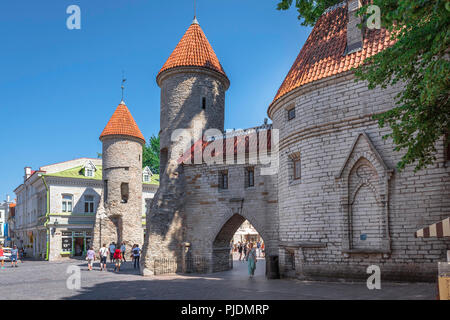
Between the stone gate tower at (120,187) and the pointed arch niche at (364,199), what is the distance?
21.3 meters

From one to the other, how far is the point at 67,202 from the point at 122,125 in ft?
31.6

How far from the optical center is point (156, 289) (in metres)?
14.0

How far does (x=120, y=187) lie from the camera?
102 feet

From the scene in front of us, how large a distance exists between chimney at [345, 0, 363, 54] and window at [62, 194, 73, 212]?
95.6 feet

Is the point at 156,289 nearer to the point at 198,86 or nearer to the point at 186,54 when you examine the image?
the point at 198,86

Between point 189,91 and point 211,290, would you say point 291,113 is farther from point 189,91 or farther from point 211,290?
point 189,91

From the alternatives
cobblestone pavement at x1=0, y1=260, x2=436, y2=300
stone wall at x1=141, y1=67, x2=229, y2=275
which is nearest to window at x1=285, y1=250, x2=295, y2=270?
cobblestone pavement at x1=0, y1=260, x2=436, y2=300

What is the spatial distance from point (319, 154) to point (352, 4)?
5.76m

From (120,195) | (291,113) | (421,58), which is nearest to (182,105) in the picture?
(291,113)

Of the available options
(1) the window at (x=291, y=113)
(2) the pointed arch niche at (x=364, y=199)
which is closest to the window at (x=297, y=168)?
(1) the window at (x=291, y=113)

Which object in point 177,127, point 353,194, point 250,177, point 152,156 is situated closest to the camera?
point 353,194

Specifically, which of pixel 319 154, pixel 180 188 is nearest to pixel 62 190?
pixel 180 188

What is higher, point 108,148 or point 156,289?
point 108,148

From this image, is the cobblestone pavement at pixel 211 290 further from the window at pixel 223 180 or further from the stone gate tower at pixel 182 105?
the window at pixel 223 180
